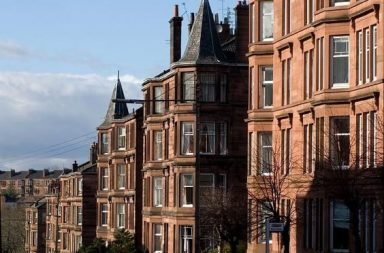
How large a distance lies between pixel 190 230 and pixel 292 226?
64.6 feet

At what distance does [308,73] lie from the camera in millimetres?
51844

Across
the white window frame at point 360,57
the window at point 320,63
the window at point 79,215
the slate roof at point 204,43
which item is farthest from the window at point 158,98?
the white window frame at point 360,57

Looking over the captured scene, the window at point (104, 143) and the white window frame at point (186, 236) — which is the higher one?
the window at point (104, 143)

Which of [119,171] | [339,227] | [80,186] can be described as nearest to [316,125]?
[339,227]

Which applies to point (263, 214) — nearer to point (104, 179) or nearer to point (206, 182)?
point (206, 182)

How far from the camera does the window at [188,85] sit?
2859 inches

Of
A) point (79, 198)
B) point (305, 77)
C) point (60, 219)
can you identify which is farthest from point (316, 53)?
point (60, 219)

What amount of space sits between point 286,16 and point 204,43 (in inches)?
692

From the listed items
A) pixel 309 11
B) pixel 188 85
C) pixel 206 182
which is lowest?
pixel 206 182

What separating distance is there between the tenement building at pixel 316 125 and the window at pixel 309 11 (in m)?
0.05

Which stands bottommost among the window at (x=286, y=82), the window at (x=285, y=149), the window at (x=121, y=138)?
the window at (x=285, y=149)

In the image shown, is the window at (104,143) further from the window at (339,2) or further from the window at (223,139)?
the window at (339,2)

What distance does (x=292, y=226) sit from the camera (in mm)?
54094

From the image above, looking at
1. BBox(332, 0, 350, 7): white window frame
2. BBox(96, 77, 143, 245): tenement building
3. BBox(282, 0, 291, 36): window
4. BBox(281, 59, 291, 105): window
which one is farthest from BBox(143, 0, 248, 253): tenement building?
BBox(332, 0, 350, 7): white window frame
